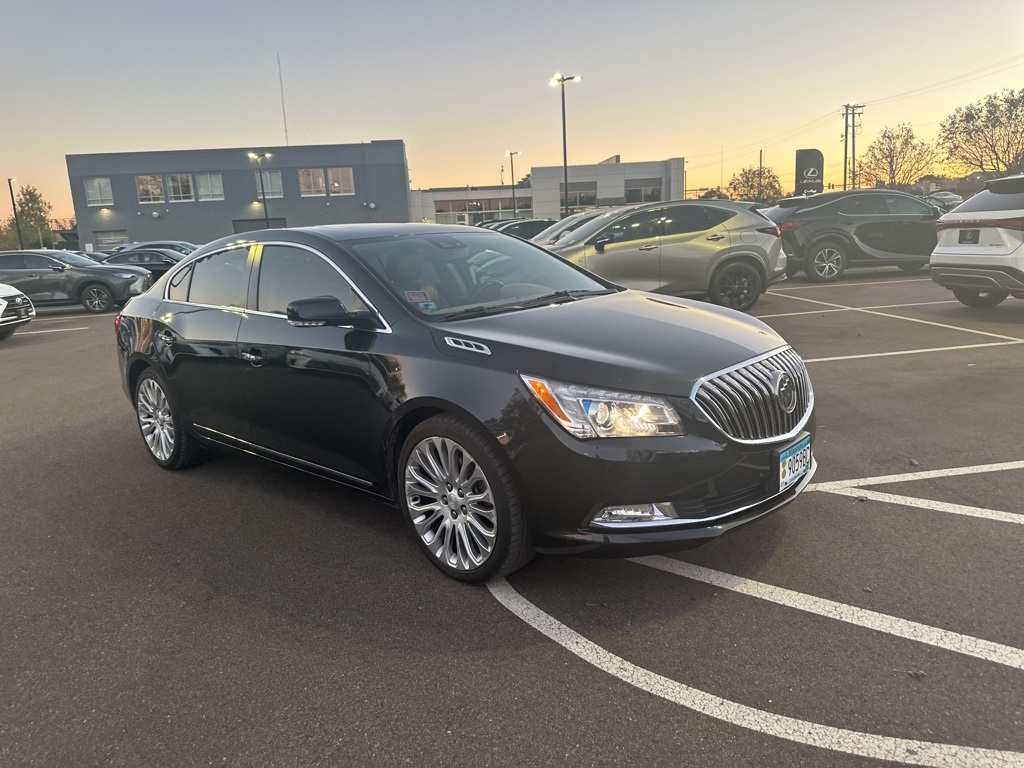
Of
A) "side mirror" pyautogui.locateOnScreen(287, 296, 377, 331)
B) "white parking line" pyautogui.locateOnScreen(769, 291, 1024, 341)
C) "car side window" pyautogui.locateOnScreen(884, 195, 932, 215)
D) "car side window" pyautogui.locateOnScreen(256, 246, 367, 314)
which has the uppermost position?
"car side window" pyautogui.locateOnScreen(884, 195, 932, 215)

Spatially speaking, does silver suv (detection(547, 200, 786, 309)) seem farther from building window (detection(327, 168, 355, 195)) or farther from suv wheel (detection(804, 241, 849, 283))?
building window (detection(327, 168, 355, 195))

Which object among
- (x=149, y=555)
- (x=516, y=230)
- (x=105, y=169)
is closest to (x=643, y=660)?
(x=149, y=555)

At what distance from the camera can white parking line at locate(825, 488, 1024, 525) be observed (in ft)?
12.3

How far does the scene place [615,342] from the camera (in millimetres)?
3189

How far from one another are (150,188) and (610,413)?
216 ft

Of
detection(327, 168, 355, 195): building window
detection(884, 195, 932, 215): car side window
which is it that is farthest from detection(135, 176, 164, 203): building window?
detection(884, 195, 932, 215): car side window

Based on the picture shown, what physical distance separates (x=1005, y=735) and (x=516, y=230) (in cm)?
1801

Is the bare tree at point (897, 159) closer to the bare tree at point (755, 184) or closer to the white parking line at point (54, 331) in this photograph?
the bare tree at point (755, 184)

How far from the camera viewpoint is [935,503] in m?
3.96

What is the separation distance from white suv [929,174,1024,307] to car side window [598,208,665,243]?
12.3 ft

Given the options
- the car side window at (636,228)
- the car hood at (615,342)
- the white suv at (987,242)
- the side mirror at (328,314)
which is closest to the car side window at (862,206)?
the white suv at (987,242)

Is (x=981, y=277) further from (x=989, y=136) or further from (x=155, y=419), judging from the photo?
(x=989, y=136)

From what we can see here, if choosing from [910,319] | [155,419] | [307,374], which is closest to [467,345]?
[307,374]

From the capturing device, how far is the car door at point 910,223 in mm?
14383
